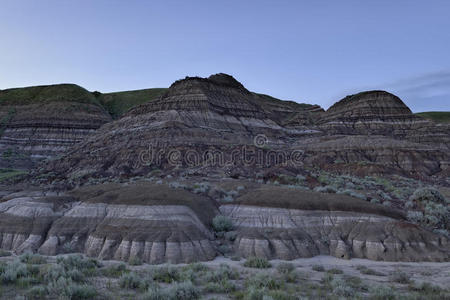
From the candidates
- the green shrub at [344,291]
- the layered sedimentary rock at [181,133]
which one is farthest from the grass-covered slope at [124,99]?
the green shrub at [344,291]

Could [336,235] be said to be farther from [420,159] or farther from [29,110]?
[29,110]

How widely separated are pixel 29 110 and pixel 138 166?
2342 inches

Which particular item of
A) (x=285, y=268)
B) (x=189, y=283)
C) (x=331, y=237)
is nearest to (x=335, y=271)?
(x=285, y=268)

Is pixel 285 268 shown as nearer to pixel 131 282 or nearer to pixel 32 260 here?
pixel 131 282

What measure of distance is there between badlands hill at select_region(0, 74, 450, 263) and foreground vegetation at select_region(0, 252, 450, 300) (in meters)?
2.85

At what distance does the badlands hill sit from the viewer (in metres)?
17.1

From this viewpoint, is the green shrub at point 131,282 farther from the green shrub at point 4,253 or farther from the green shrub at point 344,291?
the green shrub at point 4,253

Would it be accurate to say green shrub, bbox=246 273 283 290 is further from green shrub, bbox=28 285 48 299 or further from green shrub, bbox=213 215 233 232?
green shrub, bbox=213 215 233 232

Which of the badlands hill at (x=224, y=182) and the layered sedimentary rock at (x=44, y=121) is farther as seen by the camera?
the layered sedimentary rock at (x=44, y=121)

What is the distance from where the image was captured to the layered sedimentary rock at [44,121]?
71562 mm

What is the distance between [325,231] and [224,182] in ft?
39.1

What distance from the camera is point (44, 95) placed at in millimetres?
93750

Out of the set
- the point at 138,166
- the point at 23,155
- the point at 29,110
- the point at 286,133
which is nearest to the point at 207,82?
the point at 286,133

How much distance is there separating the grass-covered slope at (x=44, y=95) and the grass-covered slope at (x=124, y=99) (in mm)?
15162
